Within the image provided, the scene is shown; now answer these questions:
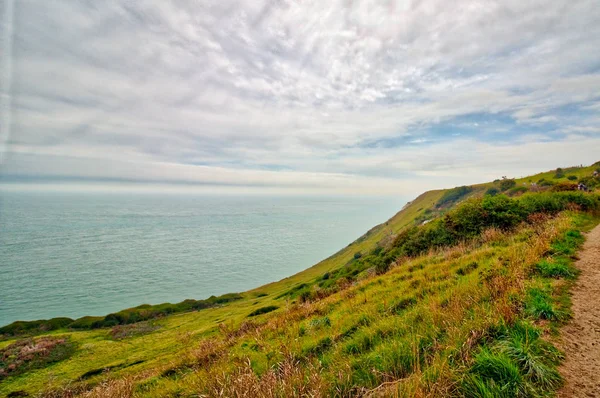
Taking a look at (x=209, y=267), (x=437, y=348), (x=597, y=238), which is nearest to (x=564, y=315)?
(x=437, y=348)

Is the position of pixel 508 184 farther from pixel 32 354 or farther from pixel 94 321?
pixel 94 321

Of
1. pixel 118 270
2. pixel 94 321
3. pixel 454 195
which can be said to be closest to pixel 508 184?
pixel 454 195

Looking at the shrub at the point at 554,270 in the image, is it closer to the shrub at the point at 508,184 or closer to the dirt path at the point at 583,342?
the dirt path at the point at 583,342

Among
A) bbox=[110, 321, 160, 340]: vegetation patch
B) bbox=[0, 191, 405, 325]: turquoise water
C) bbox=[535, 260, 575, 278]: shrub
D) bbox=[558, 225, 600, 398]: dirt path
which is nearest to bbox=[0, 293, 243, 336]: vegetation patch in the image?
bbox=[110, 321, 160, 340]: vegetation patch

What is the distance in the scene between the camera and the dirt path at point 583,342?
366cm

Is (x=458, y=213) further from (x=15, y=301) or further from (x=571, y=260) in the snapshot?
(x=15, y=301)

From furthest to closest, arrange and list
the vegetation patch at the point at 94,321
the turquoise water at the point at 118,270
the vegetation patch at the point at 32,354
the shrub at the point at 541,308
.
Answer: the turquoise water at the point at 118,270 → the vegetation patch at the point at 94,321 → the vegetation patch at the point at 32,354 → the shrub at the point at 541,308

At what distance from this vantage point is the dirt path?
12.0 feet

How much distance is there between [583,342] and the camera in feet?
15.2

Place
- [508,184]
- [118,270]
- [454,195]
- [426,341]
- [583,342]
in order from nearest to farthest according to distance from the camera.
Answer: [583,342]
[426,341]
[508,184]
[454,195]
[118,270]

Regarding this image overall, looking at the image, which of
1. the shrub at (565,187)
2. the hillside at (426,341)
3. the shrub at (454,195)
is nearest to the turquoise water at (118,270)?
the shrub at (454,195)

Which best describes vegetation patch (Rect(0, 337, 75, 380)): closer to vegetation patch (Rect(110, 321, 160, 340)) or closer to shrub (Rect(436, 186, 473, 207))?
vegetation patch (Rect(110, 321, 160, 340))

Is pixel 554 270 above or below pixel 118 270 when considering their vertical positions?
above

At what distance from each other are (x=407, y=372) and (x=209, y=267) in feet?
491
